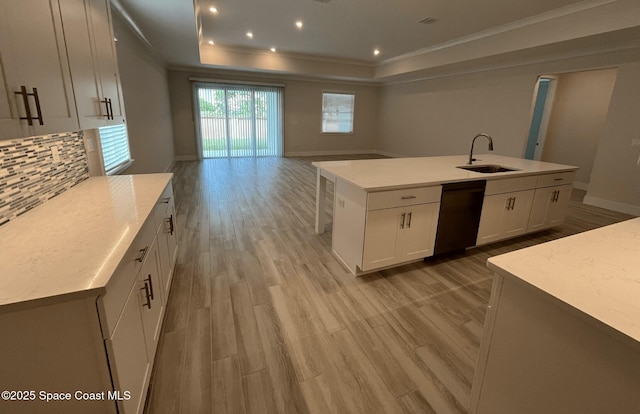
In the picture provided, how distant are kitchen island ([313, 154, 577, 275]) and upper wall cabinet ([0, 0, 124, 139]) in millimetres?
1858

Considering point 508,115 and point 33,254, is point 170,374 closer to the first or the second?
point 33,254

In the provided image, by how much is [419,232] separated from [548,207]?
6.94 ft

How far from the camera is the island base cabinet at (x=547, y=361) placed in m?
0.81

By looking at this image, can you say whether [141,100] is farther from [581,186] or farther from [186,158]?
[581,186]

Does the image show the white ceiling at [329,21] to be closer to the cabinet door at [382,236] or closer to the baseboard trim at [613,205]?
the baseboard trim at [613,205]

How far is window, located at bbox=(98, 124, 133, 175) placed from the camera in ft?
9.20

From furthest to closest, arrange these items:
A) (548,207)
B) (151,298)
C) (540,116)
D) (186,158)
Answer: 1. (186,158)
2. (540,116)
3. (548,207)
4. (151,298)

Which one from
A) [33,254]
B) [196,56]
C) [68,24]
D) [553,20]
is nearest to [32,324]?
[33,254]

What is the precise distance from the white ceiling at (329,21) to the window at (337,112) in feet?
10.0

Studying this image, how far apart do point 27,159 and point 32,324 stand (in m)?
1.23

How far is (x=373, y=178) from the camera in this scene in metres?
2.57

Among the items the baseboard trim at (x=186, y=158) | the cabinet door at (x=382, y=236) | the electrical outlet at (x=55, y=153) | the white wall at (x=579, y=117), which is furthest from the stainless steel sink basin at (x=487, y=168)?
the baseboard trim at (x=186, y=158)

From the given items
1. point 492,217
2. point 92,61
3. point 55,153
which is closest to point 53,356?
point 55,153

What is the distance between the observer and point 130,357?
1192mm
